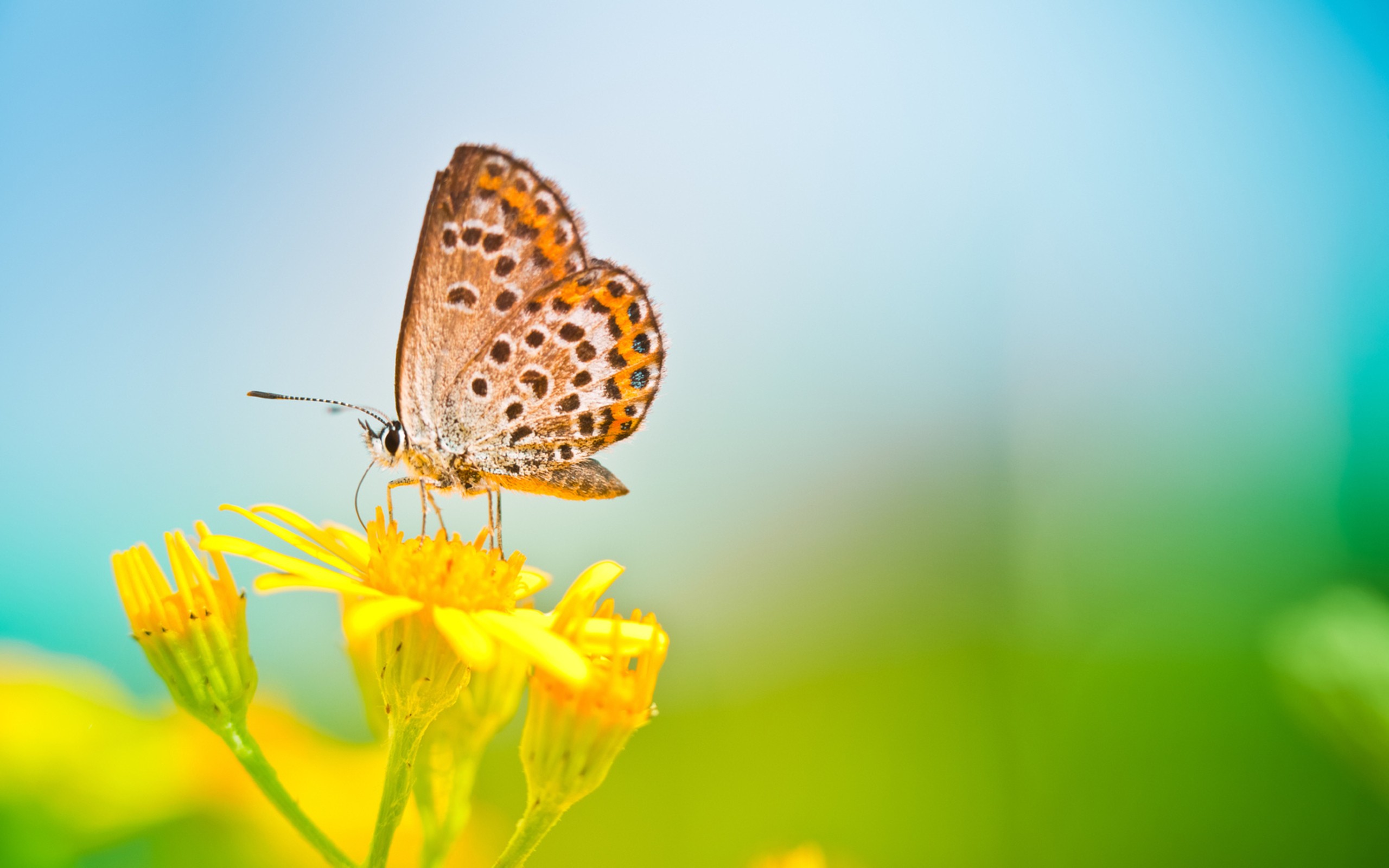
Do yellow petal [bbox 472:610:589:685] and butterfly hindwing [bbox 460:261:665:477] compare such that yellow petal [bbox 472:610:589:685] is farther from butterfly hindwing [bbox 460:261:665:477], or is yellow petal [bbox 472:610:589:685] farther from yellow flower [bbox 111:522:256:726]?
butterfly hindwing [bbox 460:261:665:477]

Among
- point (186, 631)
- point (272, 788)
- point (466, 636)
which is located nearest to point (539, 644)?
point (466, 636)

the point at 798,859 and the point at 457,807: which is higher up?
the point at 457,807

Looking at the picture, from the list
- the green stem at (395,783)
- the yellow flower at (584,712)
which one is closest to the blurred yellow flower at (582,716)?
the yellow flower at (584,712)

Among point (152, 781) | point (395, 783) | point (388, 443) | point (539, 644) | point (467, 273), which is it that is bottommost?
point (152, 781)

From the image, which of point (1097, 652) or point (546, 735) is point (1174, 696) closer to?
point (1097, 652)

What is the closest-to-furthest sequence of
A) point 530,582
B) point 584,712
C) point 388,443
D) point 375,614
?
point 375,614, point 584,712, point 530,582, point 388,443

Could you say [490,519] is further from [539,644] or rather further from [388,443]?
[539,644]

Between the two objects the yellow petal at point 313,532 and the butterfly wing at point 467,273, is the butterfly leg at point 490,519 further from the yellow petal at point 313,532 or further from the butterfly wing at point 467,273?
the yellow petal at point 313,532

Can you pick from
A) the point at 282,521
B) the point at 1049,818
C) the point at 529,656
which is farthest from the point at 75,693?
the point at 1049,818
